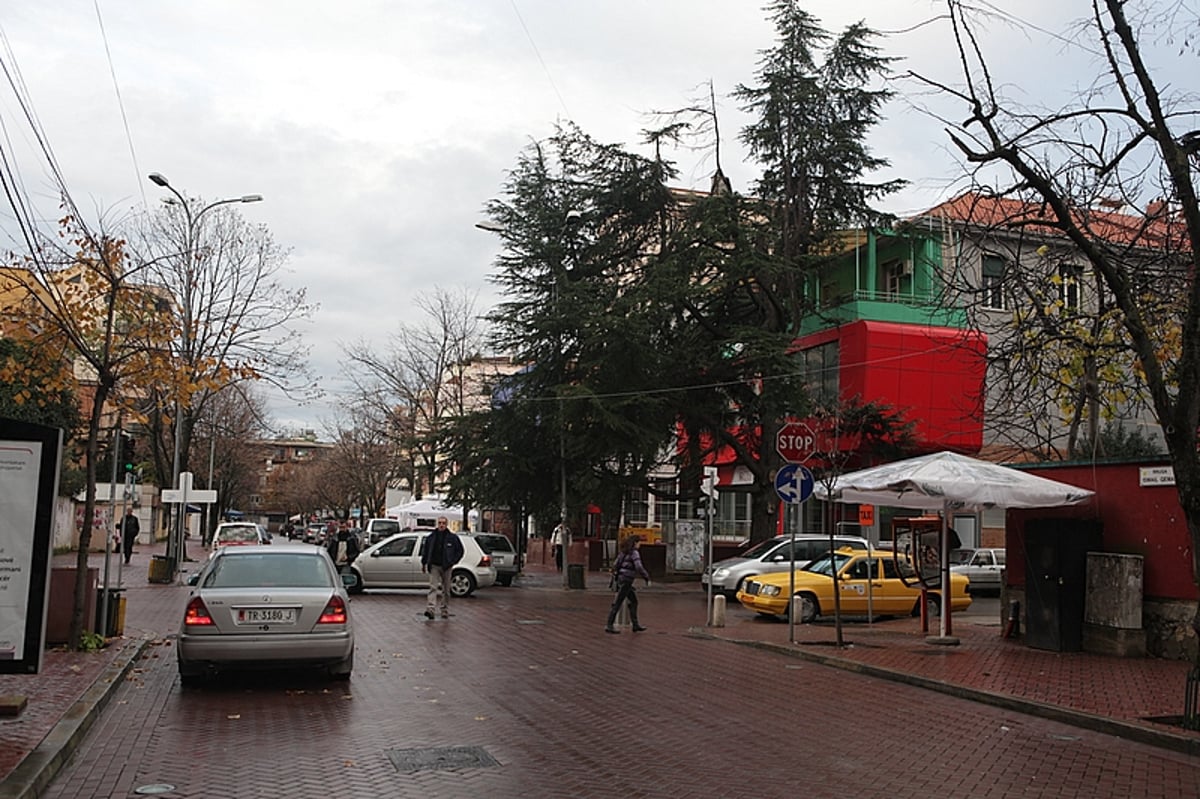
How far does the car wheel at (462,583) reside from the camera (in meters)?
27.7

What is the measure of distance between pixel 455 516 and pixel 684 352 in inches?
731

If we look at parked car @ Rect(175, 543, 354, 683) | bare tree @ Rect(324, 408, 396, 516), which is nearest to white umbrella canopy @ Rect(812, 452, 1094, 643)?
parked car @ Rect(175, 543, 354, 683)

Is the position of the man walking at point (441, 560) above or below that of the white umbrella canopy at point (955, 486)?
below

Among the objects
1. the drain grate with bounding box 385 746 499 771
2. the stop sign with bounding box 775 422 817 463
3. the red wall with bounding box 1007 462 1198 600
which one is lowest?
the drain grate with bounding box 385 746 499 771

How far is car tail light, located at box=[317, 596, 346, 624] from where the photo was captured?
39.4 ft

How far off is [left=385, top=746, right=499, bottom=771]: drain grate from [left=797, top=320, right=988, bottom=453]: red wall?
28638 mm

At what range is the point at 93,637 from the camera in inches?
565

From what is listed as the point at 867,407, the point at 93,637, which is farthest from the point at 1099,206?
the point at 867,407

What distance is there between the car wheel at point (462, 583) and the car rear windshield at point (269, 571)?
592 inches

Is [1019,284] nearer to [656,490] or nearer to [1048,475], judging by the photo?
[1048,475]

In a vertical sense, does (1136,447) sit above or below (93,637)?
above

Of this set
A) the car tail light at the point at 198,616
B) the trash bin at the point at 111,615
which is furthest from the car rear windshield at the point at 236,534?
the car tail light at the point at 198,616

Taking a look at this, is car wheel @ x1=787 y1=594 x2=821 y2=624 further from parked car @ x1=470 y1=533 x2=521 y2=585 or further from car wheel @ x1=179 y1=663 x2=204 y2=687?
car wheel @ x1=179 y1=663 x2=204 y2=687

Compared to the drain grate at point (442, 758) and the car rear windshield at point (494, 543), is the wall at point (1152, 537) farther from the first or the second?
the car rear windshield at point (494, 543)
